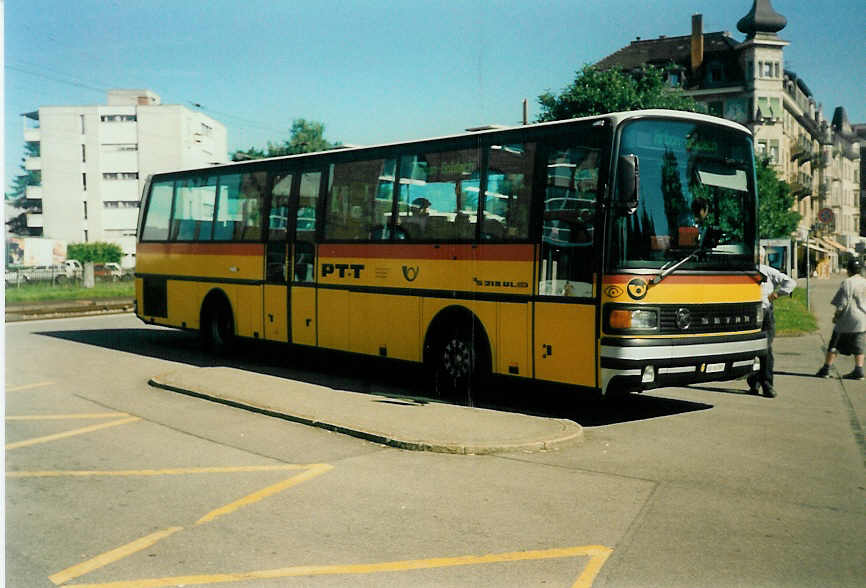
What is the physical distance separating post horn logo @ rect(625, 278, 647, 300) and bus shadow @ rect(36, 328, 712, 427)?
1.26 metres

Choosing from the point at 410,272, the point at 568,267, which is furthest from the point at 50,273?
the point at 568,267

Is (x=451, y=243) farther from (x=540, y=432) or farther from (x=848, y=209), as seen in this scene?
(x=848, y=209)

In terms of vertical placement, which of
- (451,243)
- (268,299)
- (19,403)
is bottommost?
(19,403)

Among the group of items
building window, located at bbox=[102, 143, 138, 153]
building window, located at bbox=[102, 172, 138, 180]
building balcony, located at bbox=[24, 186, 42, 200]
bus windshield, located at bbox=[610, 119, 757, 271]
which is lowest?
bus windshield, located at bbox=[610, 119, 757, 271]

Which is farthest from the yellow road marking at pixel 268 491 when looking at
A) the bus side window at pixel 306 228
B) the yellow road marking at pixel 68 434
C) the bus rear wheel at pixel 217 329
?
the bus rear wheel at pixel 217 329

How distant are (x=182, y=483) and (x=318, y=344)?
A: 237 inches

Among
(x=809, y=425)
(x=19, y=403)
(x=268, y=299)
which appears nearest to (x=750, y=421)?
(x=809, y=425)

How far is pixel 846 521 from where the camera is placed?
568 cm

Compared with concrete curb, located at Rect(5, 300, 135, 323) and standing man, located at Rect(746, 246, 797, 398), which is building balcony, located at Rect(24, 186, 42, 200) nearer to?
concrete curb, located at Rect(5, 300, 135, 323)

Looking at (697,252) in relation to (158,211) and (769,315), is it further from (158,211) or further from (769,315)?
(158,211)

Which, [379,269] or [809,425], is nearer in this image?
[809,425]

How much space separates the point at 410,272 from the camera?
11031 mm

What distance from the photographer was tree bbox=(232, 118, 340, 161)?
6856cm

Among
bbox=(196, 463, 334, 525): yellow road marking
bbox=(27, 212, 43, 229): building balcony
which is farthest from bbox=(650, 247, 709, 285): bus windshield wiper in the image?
bbox=(27, 212, 43, 229): building balcony
